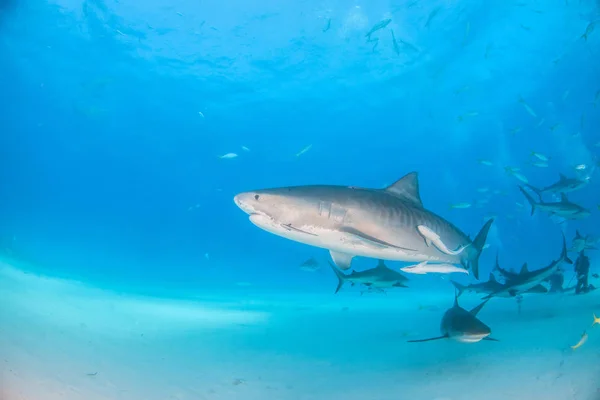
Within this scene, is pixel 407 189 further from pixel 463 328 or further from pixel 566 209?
pixel 566 209

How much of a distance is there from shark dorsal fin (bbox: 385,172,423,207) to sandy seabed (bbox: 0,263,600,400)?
6.92ft

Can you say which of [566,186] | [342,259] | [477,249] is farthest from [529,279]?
[566,186]

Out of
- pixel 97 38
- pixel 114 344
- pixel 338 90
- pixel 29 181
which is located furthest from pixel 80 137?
pixel 114 344

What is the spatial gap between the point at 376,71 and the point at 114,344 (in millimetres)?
23737

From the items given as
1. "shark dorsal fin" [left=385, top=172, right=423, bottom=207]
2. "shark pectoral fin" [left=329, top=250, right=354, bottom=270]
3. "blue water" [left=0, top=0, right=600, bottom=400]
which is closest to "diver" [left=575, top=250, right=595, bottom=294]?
"blue water" [left=0, top=0, right=600, bottom=400]

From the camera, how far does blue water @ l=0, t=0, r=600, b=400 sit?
22.8 ft

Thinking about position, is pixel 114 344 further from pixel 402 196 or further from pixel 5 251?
pixel 5 251

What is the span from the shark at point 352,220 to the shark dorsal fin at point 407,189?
0.30ft

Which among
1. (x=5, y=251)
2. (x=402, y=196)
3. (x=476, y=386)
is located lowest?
(x=476, y=386)

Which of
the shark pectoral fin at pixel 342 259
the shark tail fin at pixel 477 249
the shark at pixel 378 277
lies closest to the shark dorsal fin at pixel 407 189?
the shark pectoral fin at pixel 342 259

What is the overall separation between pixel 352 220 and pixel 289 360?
328 centimetres

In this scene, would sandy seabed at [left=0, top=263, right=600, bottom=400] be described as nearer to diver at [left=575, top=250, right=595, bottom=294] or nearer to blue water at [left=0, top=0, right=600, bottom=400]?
blue water at [left=0, top=0, right=600, bottom=400]

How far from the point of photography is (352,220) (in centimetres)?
322

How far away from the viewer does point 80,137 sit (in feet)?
151
